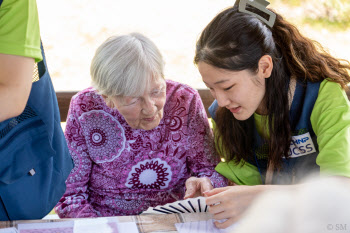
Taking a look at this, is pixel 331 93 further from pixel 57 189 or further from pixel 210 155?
pixel 57 189

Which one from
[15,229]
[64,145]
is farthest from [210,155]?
[15,229]

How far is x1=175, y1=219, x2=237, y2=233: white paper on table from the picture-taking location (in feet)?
4.06

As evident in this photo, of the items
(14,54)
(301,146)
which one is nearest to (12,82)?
(14,54)

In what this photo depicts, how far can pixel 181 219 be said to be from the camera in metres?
1.29

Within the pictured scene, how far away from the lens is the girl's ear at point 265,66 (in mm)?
1409

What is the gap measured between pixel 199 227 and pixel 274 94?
20.3 inches

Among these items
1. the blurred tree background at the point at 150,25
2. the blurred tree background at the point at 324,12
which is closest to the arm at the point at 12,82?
the blurred tree background at the point at 150,25

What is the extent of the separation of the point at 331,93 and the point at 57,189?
0.92m

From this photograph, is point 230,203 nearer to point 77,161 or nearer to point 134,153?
point 134,153

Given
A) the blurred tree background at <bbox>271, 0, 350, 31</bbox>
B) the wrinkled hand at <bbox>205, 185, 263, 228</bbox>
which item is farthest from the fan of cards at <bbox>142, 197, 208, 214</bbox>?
the blurred tree background at <bbox>271, 0, 350, 31</bbox>

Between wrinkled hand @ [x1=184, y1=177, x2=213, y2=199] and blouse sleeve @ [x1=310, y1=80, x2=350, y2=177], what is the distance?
0.40m

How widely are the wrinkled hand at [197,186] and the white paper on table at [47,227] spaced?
1.52 feet

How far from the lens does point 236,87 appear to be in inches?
55.5

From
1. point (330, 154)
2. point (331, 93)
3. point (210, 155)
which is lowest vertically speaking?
point (210, 155)
